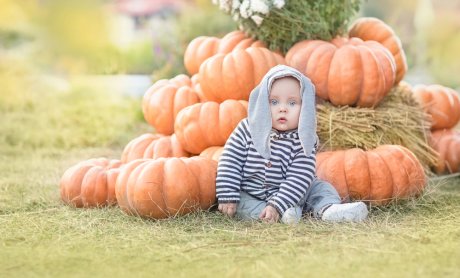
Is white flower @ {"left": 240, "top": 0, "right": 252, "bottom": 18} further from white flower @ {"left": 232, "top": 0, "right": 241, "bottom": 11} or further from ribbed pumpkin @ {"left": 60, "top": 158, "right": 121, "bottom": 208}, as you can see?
ribbed pumpkin @ {"left": 60, "top": 158, "right": 121, "bottom": 208}

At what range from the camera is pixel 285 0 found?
Result: 378 cm

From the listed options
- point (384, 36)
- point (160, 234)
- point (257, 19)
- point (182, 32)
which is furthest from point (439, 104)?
point (182, 32)

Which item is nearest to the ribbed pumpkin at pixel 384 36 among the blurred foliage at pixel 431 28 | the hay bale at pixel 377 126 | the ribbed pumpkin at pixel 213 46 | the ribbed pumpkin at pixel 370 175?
the hay bale at pixel 377 126

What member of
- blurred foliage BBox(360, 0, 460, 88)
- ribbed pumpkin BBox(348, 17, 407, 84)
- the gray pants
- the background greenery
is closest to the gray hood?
the gray pants

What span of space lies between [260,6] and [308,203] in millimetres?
1129

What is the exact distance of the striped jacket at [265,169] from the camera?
3.12 m

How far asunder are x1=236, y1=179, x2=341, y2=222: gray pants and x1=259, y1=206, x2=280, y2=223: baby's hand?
0.03 meters

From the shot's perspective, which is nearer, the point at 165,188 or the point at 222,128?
the point at 165,188

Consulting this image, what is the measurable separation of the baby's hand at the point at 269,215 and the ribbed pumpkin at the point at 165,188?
11.3 inches

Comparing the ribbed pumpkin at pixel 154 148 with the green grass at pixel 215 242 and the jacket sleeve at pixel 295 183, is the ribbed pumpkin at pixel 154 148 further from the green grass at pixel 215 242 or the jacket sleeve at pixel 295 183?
the jacket sleeve at pixel 295 183

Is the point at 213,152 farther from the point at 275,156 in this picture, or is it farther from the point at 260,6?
the point at 260,6

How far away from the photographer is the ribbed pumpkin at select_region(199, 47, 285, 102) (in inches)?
145

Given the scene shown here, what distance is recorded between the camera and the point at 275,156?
3.18 m

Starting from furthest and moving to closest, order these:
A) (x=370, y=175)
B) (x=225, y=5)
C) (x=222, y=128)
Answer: (x=225, y=5) < (x=222, y=128) < (x=370, y=175)
